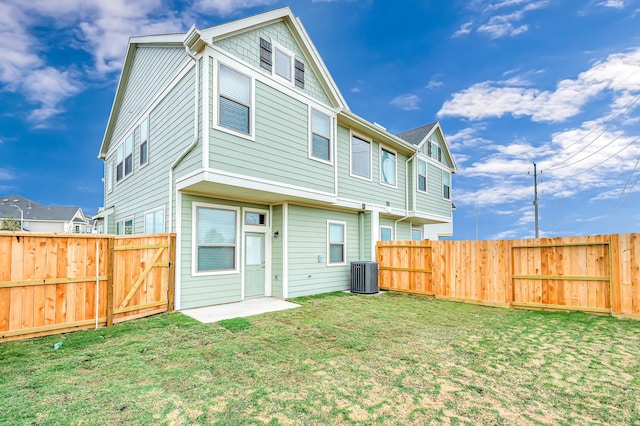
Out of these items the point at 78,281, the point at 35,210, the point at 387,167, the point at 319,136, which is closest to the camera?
the point at 78,281

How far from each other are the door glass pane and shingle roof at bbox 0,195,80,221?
41501mm

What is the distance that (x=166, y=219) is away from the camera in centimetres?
760

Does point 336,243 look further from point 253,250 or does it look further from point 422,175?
point 422,175

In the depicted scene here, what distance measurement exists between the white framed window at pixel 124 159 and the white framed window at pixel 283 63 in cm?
634

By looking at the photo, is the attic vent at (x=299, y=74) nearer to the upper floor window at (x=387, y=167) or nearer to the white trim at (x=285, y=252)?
the white trim at (x=285, y=252)

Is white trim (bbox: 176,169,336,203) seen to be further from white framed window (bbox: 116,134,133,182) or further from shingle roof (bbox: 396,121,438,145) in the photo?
shingle roof (bbox: 396,121,438,145)

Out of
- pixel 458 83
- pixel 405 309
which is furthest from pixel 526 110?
pixel 405 309

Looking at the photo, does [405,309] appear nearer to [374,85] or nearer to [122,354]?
[122,354]

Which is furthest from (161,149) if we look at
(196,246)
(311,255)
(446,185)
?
(446,185)

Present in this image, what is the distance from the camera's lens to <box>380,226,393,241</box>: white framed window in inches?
494

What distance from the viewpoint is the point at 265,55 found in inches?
303

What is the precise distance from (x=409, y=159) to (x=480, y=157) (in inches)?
242

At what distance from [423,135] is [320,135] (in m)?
7.70

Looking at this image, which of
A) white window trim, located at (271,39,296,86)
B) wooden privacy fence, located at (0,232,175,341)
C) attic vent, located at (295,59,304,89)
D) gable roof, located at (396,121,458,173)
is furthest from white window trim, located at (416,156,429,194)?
wooden privacy fence, located at (0,232,175,341)
